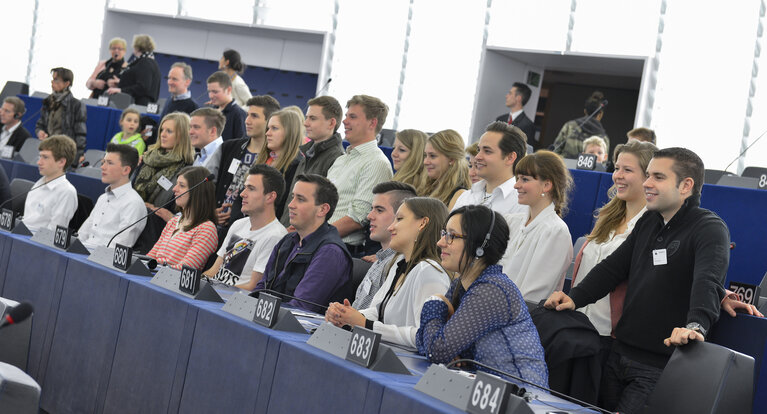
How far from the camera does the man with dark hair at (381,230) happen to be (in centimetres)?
307

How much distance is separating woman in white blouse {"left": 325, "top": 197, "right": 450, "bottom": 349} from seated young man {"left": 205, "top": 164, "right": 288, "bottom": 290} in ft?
2.73

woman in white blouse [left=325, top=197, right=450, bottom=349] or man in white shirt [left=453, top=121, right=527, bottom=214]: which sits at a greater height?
man in white shirt [left=453, top=121, right=527, bottom=214]

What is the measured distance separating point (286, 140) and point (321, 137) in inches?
8.8

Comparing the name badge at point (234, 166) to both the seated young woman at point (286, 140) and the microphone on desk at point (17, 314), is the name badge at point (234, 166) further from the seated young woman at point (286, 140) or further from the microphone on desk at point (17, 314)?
the microphone on desk at point (17, 314)

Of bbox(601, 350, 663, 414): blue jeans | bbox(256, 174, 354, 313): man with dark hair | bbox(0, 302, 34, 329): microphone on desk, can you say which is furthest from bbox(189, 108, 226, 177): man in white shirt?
bbox(0, 302, 34, 329): microphone on desk

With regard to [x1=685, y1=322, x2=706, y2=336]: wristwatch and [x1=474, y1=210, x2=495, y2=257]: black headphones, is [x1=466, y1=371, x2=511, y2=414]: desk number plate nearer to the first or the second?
[x1=474, y1=210, x2=495, y2=257]: black headphones

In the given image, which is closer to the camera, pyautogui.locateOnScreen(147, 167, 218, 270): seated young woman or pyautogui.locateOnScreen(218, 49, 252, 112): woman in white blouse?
pyautogui.locateOnScreen(147, 167, 218, 270): seated young woman

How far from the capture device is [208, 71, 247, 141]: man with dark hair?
5680 mm

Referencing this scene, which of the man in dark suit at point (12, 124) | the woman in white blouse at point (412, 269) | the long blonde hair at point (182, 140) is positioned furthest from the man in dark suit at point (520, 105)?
the man in dark suit at point (12, 124)

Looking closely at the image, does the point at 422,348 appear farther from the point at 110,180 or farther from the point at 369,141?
the point at 110,180

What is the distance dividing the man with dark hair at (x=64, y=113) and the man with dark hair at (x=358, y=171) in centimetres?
374

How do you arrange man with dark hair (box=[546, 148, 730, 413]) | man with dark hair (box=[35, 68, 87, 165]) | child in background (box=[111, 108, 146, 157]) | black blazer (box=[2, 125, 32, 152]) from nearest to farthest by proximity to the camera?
man with dark hair (box=[546, 148, 730, 413]), child in background (box=[111, 108, 146, 157]), man with dark hair (box=[35, 68, 87, 165]), black blazer (box=[2, 125, 32, 152])

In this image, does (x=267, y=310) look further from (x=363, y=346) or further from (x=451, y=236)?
(x=451, y=236)

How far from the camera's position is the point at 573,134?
652 cm
